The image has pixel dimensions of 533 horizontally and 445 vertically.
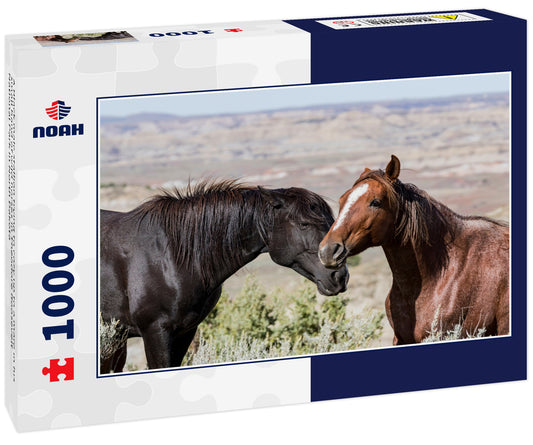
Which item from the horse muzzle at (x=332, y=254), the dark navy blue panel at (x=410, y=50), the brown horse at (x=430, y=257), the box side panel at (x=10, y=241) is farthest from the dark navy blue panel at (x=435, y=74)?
the box side panel at (x=10, y=241)

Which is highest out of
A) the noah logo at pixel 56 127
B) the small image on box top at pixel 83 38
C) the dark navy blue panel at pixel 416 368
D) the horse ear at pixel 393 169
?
the small image on box top at pixel 83 38

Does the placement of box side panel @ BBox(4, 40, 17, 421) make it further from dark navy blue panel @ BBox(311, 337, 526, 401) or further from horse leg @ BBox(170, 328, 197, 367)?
dark navy blue panel @ BBox(311, 337, 526, 401)

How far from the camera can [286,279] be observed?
8617mm

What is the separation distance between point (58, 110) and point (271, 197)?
144cm

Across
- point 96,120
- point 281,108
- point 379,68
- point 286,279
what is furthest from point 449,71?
point 96,120

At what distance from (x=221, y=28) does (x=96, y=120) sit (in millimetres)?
1031

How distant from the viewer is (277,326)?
29.2 feet

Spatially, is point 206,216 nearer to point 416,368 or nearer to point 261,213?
point 261,213

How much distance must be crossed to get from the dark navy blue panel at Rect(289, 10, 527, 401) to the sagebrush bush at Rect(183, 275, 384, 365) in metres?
0.18

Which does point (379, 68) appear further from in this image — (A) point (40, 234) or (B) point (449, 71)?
(A) point (40, 234)

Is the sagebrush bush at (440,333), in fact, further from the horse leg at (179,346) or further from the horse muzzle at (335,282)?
the horse leg at (179,346)

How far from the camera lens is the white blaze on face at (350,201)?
8.24m

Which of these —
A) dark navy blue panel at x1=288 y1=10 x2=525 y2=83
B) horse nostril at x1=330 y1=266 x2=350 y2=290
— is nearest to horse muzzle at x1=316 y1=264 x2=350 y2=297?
horse nostril at x1=330 y1=266 x2=350 y2=290

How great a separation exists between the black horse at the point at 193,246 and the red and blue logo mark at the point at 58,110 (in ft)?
2.73
